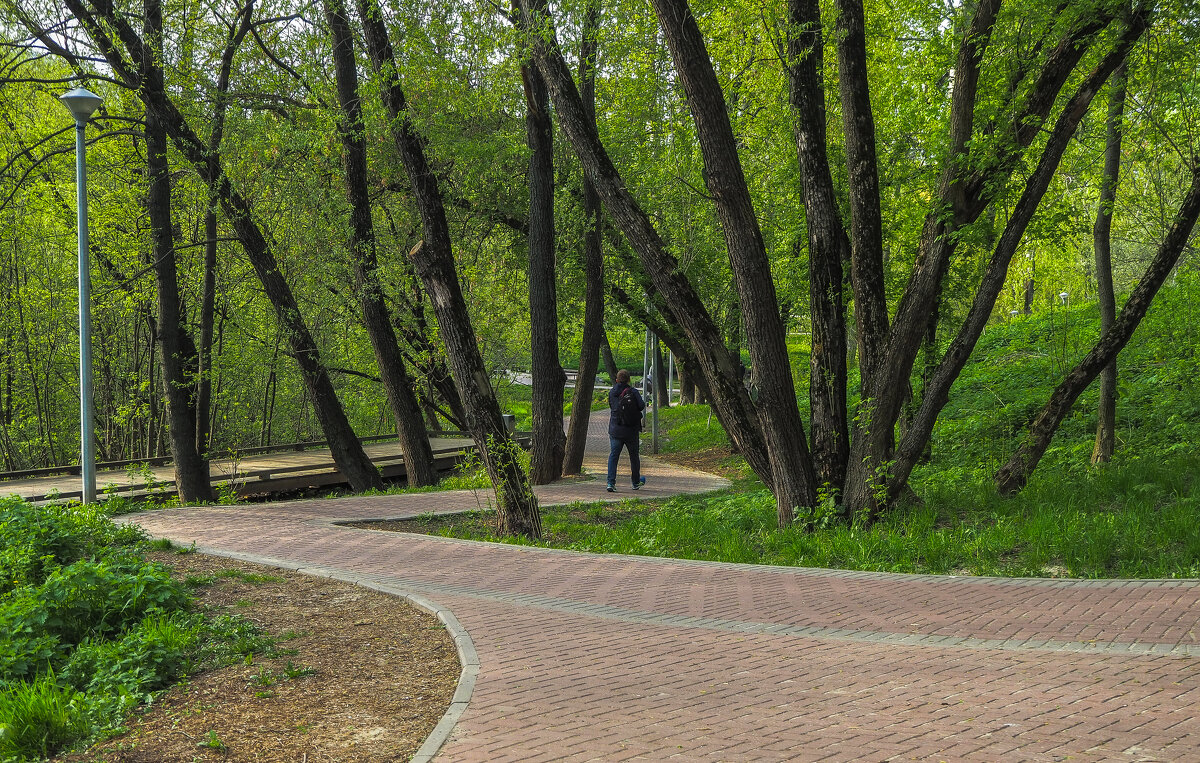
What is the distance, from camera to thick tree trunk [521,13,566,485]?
16.2m

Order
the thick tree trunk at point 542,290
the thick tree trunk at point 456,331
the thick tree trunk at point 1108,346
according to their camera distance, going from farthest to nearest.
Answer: the thick tree trunk at point 542,290, the thick tree trunk at point 456,331, the thick tree trunk at point 1108,346

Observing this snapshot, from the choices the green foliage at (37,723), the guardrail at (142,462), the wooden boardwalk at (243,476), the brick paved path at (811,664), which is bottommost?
the brick paved path at (811,664)

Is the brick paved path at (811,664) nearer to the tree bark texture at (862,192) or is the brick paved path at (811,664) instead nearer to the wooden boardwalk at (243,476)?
the tree bark texture at (862,192)

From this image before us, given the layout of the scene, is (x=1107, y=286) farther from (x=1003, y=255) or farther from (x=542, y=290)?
(x=542, y=290)

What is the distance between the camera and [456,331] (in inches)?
421

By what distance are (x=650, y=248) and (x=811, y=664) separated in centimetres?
561

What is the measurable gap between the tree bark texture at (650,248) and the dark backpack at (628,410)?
16.4ft

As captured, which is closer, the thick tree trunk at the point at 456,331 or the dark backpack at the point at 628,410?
the thick tree trunk at the point at 456,331

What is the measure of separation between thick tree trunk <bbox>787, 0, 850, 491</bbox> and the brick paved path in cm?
260

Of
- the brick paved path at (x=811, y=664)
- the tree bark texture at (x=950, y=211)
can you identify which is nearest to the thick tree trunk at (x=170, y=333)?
the brick paved path at (x=811, y=664)

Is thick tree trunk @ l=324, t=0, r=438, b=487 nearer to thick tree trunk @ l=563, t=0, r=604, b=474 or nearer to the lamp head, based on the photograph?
thick tree trunk @ l=563, t=0, r=604, b=474

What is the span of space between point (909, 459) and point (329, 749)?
23.2 feet

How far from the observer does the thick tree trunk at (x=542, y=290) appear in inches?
638

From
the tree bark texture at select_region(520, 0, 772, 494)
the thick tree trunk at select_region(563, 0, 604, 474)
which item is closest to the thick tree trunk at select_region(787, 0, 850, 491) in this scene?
the tree bark texture at select_region(520, 0, 772, 494)
